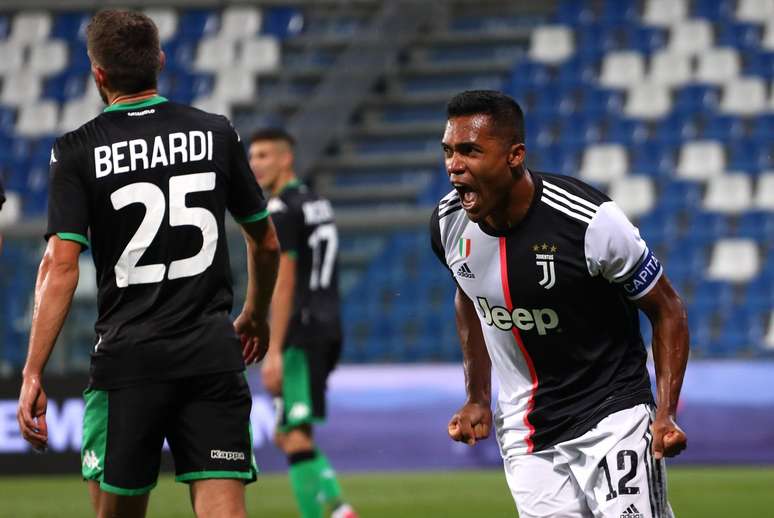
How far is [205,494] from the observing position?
4262 mm

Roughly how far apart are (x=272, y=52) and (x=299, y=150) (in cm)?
241

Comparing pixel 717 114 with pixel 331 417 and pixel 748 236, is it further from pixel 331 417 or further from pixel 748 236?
pixel 331 417

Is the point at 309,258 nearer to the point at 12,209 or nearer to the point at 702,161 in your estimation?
the point at 702,161

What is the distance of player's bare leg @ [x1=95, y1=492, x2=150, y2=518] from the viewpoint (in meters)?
4.27

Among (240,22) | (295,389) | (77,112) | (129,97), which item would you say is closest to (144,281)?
(129,97)

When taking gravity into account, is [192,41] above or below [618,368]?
above

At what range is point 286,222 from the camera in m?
8.02

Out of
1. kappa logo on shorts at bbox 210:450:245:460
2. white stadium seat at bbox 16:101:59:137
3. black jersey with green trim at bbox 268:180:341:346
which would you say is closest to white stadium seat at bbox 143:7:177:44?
white stadium seat at bbox 16:101:59:137

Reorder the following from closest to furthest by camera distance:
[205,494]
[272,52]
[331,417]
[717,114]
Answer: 1. [205,494]
2. [331,417]
3. [717,114]
4. [272,52]

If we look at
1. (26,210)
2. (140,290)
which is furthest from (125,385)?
(26,210)

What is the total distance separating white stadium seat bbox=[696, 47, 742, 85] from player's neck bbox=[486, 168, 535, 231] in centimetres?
1443

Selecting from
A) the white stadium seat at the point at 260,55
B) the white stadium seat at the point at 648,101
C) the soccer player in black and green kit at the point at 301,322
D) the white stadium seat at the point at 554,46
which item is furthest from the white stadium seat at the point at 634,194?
the soccer player in black and green kit at the point at 301,322

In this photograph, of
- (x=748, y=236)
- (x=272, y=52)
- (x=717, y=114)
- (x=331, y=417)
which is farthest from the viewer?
(x=272, y=52)

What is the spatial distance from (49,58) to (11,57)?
587 mm
